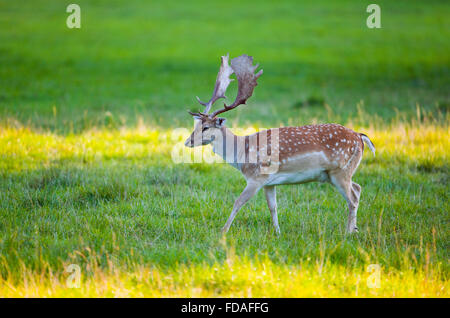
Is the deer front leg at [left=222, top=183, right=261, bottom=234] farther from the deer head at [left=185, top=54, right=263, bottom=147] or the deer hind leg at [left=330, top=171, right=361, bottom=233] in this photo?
the deer hind leg at [left=330, top=171, right=361, bottom=233]

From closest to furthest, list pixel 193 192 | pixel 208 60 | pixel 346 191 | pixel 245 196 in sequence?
pixel 245 196, pixel 346 191, pixel 193 192, pixel 208 60

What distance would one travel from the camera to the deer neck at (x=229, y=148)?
21.7ft

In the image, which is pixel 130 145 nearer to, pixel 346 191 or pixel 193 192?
pixel 193 192

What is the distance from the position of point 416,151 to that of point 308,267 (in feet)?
17.1

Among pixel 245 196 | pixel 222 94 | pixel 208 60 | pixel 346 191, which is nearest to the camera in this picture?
pixel 245 196

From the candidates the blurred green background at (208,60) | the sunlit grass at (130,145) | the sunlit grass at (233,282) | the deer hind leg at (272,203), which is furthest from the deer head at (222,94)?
the blurred green background at (208,60)

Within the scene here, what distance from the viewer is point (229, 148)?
21.7 ft

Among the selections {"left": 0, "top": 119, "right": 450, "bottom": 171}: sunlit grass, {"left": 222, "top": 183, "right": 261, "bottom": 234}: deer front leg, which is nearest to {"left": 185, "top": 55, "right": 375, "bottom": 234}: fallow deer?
{"left": 222, "top": 183, "right": 261, "bottom": 234}: deer front leg

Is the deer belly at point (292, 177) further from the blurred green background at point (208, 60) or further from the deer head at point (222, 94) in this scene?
the blurred green background at point (208, 60)

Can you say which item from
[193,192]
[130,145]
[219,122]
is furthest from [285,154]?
[130,145]

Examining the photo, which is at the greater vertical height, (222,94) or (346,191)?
(222,94)

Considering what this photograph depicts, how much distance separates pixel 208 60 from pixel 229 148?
1670 centimetres
